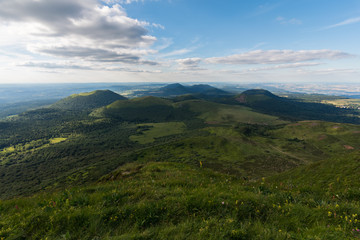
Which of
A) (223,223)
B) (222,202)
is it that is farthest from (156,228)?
(222,202)

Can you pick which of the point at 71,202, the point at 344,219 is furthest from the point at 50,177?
the point at 344,219

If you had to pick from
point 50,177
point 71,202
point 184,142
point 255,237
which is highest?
point 255,237

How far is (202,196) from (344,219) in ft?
17.8

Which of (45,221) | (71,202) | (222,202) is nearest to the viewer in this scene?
(45,221)

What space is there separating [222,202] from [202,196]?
Answer: 3.41ft

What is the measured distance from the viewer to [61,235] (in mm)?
5332

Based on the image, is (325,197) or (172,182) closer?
(325,197)

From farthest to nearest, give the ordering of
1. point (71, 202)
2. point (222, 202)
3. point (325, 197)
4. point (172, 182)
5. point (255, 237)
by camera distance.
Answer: point (172, 182) → point (325, 197) → point (71, 202) → point (222, 202) → point (255, 237)

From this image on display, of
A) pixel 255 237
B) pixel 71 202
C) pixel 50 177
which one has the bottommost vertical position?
pixel 50 177

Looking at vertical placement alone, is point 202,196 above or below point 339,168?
above

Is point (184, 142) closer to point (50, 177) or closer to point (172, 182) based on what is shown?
point (50, 177)

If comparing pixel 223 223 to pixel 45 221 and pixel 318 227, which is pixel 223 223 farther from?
pixel 45 221

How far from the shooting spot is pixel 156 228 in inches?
220

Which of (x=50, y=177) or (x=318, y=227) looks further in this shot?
(x=50, y=177)
